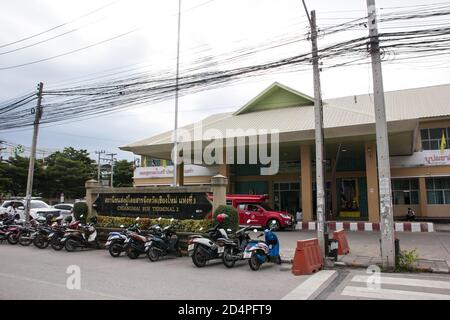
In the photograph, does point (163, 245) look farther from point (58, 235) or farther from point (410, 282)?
point (410, 282)

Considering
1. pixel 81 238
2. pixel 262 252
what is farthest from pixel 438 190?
pixel 81 238

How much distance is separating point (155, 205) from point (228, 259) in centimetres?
515

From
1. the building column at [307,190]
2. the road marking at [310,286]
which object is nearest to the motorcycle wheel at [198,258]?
the road marking at [310,286]

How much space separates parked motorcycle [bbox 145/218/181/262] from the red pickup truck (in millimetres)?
9197

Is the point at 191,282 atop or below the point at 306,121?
below

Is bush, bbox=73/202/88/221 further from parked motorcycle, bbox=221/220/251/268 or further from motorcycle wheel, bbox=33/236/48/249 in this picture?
parked motorcycle, bbox=221/220/251/268

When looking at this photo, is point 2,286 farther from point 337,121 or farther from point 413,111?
point 413,111

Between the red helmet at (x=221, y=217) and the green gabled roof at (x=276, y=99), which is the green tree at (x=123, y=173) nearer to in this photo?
the green gabled roof at (x=276, y=99)

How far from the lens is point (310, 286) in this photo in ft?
26.3

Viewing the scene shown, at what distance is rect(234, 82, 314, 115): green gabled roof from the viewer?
25719 mm

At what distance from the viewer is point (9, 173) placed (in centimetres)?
3894

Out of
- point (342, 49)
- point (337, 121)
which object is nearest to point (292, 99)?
point (337, 121)
